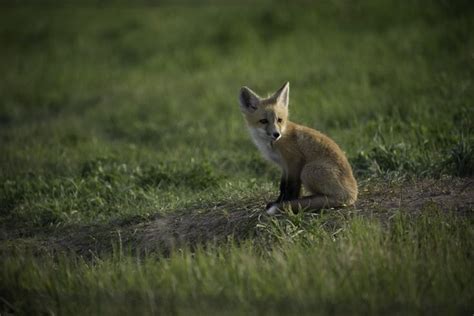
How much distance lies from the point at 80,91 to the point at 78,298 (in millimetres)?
10813

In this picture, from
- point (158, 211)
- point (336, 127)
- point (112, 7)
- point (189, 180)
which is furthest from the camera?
point (112, 7)

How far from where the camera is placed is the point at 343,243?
5.16 m

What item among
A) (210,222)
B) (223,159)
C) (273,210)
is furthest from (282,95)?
(223,159)

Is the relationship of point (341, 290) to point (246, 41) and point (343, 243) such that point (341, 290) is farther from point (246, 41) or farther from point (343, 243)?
point (246, 41)

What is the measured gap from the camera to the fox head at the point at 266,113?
21.6 feet

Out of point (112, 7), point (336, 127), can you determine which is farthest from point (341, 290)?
point (112, 7)

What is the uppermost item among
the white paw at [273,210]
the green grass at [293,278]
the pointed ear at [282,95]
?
the pointed ear at [282,95]

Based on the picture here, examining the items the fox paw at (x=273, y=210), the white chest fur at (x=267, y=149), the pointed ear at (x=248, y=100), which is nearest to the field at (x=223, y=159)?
the fox paw at (x=273, y=210)

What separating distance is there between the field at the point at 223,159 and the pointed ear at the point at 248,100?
3.46 ft

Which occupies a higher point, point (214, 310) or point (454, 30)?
point (454, 30)

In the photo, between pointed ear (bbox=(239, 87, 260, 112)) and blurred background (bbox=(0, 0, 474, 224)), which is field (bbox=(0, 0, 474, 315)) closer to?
blurred background (bbox=(0, 0, 474, 224))

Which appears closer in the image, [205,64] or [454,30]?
[454,30]

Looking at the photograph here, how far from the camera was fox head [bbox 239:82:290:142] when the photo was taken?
259 inches

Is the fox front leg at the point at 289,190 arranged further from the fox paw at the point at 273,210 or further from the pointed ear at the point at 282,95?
the pointed ear at the point at 282,95
